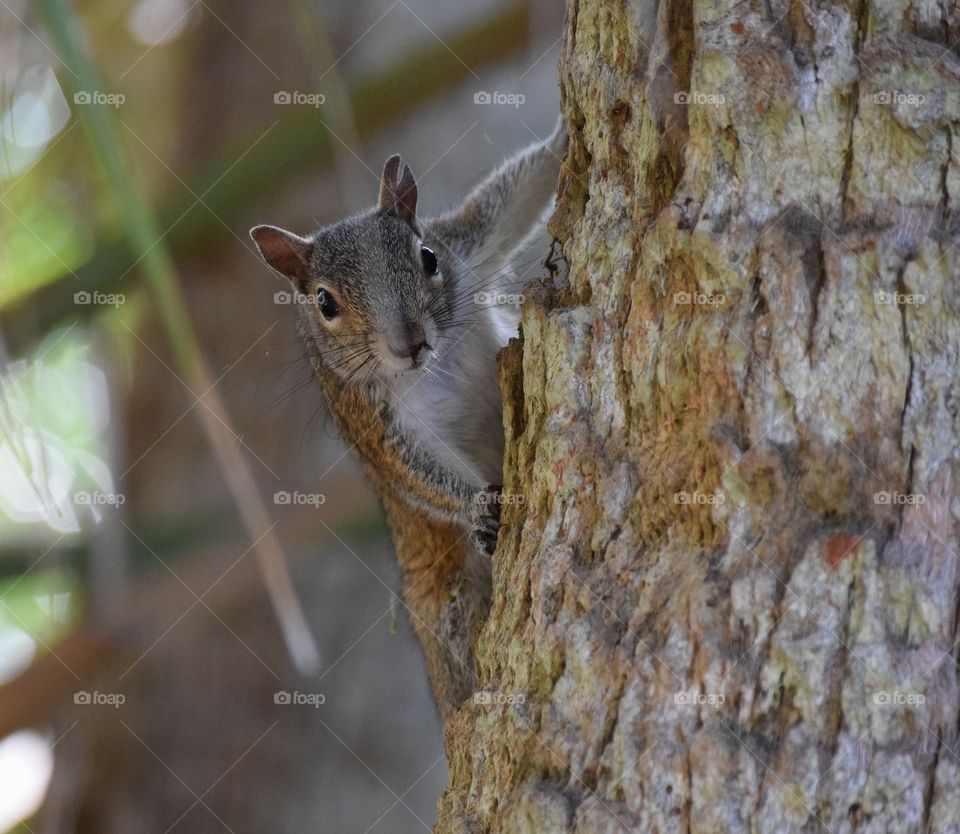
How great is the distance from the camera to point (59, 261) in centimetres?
417

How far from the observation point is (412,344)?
282 centimetres

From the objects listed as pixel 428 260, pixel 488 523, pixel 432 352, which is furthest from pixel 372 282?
pixel 488 523

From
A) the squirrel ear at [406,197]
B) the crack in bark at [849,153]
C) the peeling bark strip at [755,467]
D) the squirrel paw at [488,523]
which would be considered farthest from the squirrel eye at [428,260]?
the crack in bark at [849,153]

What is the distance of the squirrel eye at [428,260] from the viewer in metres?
3.03

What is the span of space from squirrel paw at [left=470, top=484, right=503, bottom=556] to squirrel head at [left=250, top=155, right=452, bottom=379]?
39cm

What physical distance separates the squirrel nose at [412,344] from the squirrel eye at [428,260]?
0.87 feet

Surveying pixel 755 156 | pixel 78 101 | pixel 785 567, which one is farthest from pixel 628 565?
pixel 78 101

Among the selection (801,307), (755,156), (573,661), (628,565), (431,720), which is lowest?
(431,720)

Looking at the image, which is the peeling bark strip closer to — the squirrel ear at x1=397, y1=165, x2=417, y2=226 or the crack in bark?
the crack in bark

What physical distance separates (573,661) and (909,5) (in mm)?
1171

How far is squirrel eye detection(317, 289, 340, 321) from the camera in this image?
10.3 ft

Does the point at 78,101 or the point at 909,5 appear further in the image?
the point at 78,101

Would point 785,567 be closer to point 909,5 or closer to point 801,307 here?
point 801,307

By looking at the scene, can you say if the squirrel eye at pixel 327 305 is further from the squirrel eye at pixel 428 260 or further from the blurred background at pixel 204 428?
the blurred background at pixel 204 428
